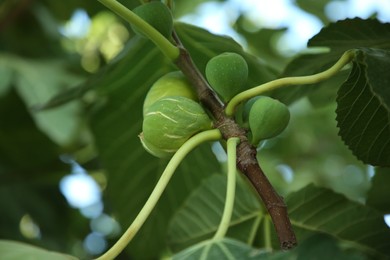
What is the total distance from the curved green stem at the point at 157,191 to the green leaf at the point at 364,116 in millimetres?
177

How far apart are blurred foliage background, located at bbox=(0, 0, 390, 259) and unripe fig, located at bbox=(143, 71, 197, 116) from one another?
2.15 feet

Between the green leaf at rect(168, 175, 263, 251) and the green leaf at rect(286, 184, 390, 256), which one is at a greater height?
the green leaf at rect(168, 175, 263, 251)

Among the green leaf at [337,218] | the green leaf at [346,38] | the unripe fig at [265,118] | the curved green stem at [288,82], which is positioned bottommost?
the green leaf at [337,218]

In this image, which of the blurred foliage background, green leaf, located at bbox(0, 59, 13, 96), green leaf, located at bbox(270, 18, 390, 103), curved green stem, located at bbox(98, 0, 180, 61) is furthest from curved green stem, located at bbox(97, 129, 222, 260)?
green leaf, located at bbox(0, 59, 13, 96)

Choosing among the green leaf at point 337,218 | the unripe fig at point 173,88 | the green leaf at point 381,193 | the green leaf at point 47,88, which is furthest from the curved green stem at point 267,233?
the green leaf at point 47,88

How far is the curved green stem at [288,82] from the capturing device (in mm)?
833

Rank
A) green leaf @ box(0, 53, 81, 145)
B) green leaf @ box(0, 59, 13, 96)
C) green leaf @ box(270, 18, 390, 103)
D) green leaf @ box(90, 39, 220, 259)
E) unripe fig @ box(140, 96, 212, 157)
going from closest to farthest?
1. unripe fig @ box(140, 96, 212, 157)
2. green leaf @ box(270, 18, 390, 103)
3. green leaf @ box(90, 39, 220, 259)
4. green leaf @ box(0, 53, 81, 145)
5. green leaf @ box(0, 59, 13, 96)

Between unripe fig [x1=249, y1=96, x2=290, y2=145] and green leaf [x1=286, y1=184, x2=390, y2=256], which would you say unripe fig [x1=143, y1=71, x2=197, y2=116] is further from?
green leaf [x1=286, y1=184, x2=390, y2=256]

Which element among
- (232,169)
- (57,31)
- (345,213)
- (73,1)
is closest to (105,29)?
(57,31)

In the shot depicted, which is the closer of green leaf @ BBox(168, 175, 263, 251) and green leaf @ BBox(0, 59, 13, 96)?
green leaf @ BBox(168, 175, 263, 251)

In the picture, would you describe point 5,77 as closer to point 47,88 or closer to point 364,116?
point 47,88

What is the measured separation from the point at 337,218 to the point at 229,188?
1.16 feet

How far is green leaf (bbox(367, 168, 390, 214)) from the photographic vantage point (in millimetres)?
1174

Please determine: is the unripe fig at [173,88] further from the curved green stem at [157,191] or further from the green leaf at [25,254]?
the green leaf at [25,254]
